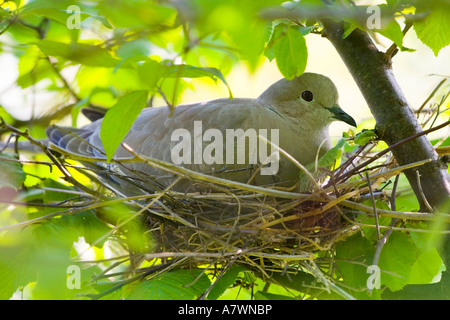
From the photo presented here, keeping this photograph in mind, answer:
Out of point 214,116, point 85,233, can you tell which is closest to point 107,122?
point 85,233

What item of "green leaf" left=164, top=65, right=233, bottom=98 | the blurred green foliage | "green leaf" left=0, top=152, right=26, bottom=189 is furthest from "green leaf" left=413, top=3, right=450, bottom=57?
"green leaf" left=0, top=152, right=26, bottom=189

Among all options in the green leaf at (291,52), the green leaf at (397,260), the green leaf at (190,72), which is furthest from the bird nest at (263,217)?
the green leaf at (190,72)

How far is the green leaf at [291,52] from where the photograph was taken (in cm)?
122

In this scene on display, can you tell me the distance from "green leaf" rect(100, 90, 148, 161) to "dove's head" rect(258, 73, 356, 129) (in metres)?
1.22

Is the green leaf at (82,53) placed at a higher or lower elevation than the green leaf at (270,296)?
higher

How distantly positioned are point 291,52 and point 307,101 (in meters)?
0.95

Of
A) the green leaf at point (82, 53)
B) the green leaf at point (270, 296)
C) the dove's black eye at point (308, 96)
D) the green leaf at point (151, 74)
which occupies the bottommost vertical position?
the green leaf at point (270, 296)

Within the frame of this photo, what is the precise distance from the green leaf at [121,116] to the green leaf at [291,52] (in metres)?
0.41

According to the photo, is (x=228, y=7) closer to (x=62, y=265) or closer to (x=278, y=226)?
(x=62, y=265)

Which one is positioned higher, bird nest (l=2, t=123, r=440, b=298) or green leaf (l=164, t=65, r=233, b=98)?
green leaf (l=164, t=65, r=233, b=98)

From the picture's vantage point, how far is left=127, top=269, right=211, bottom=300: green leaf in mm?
1397

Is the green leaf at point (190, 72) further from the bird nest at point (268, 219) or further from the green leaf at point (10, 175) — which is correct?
the green leaf at point (10, 175)

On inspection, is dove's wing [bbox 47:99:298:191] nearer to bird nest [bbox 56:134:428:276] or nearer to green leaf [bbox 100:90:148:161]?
bird nest [bbox 56:134:428:276]

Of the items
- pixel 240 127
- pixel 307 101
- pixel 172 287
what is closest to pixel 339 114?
pixel 307 101
